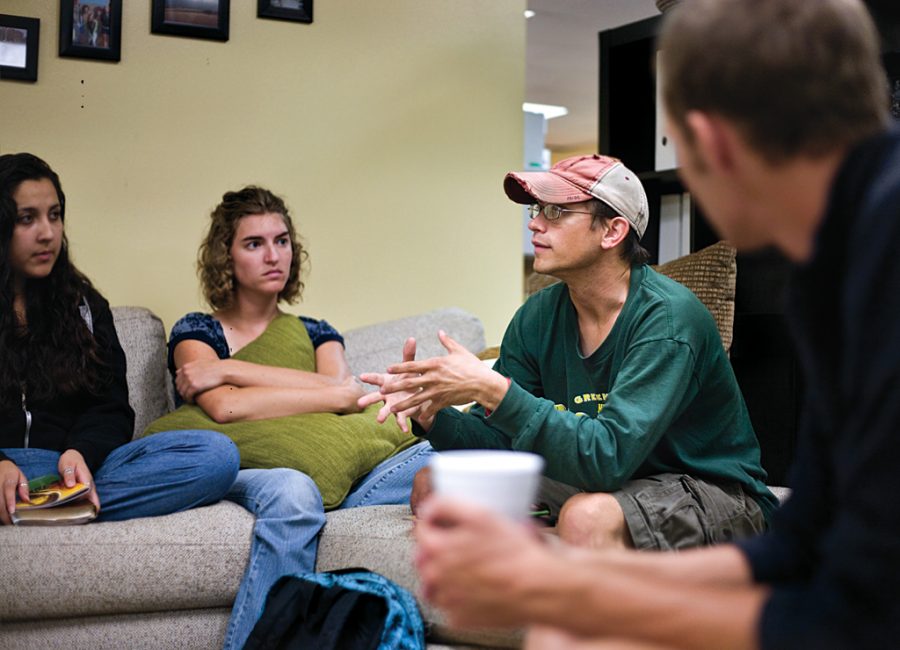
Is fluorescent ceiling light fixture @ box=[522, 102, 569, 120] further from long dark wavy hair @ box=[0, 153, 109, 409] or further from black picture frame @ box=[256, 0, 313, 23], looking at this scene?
long dark wavy hair @ box=[0, 153, 109, 409]

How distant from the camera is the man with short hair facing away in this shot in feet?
2.46

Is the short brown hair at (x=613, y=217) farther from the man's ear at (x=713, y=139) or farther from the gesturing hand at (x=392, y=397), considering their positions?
the man's ear at (x=713, y=139)

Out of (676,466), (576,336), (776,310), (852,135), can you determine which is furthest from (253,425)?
(852,135)

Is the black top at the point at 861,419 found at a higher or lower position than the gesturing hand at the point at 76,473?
higher

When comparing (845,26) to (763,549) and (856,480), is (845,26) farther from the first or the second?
(763,549)

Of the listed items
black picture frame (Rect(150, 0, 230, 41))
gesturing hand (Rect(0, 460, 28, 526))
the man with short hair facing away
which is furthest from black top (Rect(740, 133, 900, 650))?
black picture frame (Rect(150, 0, 230, 41))

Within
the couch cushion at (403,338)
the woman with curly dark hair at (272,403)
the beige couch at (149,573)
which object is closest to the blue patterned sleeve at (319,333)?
the woman with curly dark hair at (272,403)

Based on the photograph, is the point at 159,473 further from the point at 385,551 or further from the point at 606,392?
the point at 606,392

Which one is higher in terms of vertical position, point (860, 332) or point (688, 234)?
point (688, 234)

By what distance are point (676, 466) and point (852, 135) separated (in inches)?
48.0

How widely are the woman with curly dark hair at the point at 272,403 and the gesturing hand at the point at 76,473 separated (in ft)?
1.04

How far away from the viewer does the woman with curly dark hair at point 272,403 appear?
7.34ft

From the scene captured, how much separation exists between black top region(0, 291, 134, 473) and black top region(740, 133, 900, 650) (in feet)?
6.05

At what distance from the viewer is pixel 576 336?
83.1 inches
